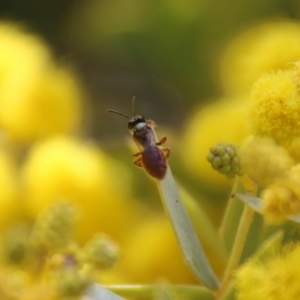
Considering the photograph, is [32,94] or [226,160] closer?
[226,160]

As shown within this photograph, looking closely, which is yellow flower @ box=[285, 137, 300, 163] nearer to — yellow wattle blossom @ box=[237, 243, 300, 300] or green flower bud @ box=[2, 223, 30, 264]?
yellow wattle blossom @ box=[237, 243, 300, 300]

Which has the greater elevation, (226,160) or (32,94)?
(32,94)

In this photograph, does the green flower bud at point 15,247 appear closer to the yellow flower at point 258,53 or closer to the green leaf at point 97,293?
the green leaf at point 97,293

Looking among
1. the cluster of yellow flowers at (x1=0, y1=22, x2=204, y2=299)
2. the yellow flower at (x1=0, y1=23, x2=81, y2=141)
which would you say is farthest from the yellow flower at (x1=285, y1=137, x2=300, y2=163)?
the yellow flower at (x1=0, y1=23, x2=81, y2=141)

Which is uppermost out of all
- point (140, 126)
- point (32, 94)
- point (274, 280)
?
point (32, 94)

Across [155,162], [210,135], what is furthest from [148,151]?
[210,135]

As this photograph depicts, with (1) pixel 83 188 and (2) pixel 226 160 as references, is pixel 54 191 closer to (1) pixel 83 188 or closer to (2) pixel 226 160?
(1) pixel 83 188

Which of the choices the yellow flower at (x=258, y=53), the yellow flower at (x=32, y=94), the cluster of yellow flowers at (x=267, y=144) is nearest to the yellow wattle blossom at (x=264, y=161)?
the cluster of yellow flowers at (x=267, y=144)
